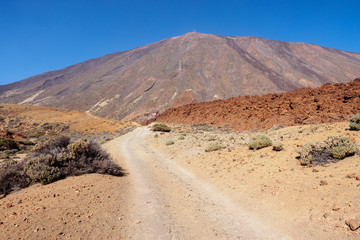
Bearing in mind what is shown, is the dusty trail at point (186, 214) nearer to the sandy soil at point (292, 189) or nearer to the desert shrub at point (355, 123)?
the sandy soil at point (292, 189)

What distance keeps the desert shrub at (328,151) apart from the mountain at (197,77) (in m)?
64.7

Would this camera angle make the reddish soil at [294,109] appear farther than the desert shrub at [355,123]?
Yes

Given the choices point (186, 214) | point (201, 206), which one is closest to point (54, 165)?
point (186, 214)

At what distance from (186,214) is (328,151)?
16.2ft

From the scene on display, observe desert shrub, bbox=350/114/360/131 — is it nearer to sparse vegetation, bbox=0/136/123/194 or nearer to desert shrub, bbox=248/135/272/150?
desert shrub, bbox=248/135/272/150

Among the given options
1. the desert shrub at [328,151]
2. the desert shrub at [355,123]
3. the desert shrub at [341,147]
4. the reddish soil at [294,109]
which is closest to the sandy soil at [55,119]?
the reddish soil at [294,109]

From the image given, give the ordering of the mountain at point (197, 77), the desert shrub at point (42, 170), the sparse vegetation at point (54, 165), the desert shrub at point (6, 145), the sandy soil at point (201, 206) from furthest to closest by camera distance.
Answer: the mountain at point (197, 77)
the desert shrub at point (6, 145)
the desert shrub at point (42, 170)
the sparse vegetation at point (54, 165)
the sandy soil at point (201, 206)

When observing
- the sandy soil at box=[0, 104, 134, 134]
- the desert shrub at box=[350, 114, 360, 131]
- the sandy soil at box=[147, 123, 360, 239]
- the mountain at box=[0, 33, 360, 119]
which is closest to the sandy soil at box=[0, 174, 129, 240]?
the sandy soil at box=[147, 123, 360, 239]

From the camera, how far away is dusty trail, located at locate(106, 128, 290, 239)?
3.87 meters

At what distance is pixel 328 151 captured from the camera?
6.08m

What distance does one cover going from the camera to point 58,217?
390 cm

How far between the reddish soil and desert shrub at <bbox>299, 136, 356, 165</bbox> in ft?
36.2

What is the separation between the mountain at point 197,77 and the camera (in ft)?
260

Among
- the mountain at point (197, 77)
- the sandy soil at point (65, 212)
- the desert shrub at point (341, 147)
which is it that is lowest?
the sandy soil at point (65, 212)
